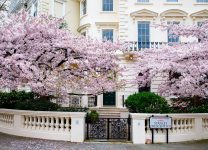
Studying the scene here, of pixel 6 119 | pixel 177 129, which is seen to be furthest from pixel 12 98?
pixel 177 129

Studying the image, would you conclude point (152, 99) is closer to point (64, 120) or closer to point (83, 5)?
point (64, 120)

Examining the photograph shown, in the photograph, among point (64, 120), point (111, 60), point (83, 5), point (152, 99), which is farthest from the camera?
point (83, 5)

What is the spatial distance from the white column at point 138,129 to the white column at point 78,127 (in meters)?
1.97

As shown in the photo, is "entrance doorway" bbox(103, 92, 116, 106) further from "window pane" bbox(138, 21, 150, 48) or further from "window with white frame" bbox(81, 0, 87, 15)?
"window with white frame" bbox(81, 0, 87, 15)

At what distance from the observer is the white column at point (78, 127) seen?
1450 cm

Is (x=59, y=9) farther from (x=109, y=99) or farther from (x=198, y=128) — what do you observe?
(x=198, y=128)

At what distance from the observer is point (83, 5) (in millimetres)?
37375

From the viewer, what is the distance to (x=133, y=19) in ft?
111

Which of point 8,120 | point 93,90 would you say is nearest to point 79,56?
point 93,90

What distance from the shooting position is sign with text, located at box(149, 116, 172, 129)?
1444 cm

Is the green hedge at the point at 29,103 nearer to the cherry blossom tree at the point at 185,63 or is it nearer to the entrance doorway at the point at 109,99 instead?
the cherry blossom tree at the point at 185,63

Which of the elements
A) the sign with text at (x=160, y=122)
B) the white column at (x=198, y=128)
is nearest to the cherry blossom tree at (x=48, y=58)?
the sign with text at (x=160, y=122)

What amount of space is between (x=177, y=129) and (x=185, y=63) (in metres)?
4.40

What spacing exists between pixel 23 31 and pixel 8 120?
13.5 ft
